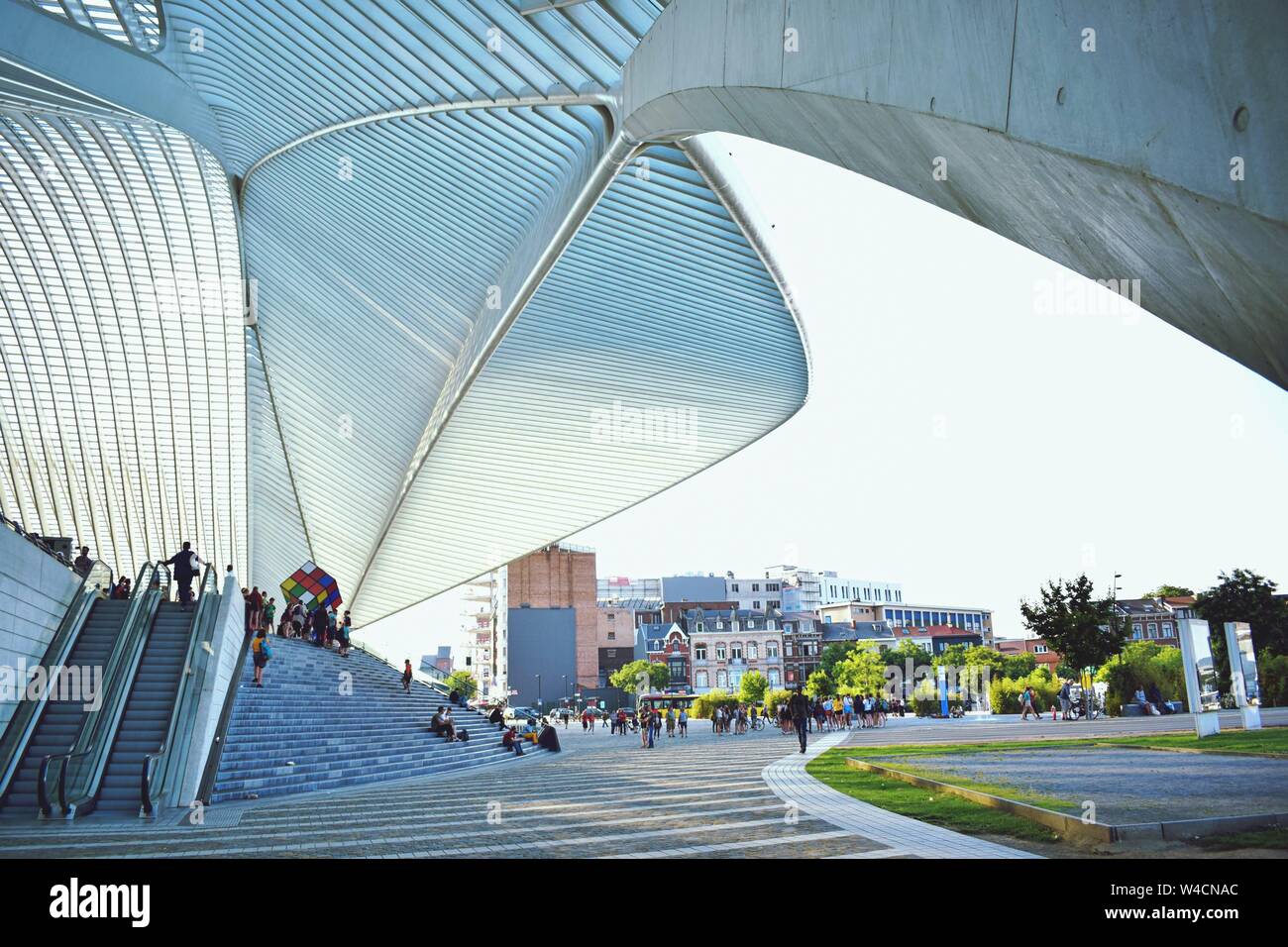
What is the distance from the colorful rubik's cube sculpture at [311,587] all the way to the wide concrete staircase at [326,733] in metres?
4.99

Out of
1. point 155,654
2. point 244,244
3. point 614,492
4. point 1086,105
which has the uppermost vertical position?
point 244,244

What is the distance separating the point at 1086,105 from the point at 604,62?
11176 millimetres

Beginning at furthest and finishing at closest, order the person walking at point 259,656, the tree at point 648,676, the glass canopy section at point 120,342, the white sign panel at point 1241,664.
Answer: the tree at point 648,676 < the glass canopy section at point 120,342 < the white sign panel at point 1241,664 < the person walking at point 259,656

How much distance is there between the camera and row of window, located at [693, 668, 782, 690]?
86.1m

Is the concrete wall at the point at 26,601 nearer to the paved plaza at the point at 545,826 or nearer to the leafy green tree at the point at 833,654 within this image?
the paved plaza at the point at 545,826

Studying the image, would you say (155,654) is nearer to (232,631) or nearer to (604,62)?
(232,631)

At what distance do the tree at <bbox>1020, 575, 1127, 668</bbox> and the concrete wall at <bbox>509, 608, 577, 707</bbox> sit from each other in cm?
7205

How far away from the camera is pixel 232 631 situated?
16000 mm

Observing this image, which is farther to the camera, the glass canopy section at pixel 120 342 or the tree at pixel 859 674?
the tree at pixel 859 674

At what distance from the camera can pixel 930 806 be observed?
29.3 feet

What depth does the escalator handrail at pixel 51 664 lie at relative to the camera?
11.7 metres

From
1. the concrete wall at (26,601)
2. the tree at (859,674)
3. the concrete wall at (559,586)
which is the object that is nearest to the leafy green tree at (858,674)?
the tree at (859,674)

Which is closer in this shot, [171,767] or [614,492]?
[171,767]
